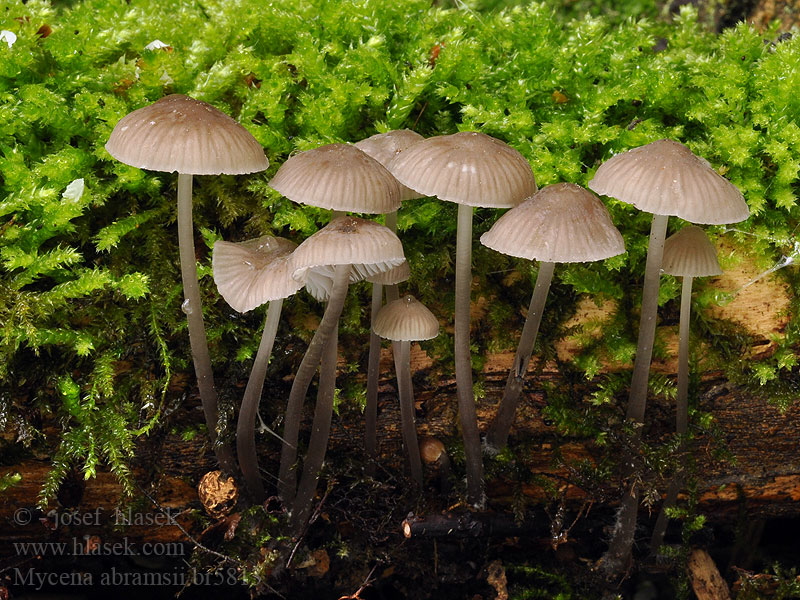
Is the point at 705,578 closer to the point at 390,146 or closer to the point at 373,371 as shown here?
the point at 373,371

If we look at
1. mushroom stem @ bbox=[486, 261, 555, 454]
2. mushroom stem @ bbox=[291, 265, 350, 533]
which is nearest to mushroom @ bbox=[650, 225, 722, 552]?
mushroom stem @ bbox=[486, 261, 555, 454]

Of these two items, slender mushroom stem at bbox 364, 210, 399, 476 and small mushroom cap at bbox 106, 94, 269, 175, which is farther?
slender mushroom stem at bbox 364, 210, 399, 476

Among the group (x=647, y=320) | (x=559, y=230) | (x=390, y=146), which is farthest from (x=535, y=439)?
(x=390, y=146)

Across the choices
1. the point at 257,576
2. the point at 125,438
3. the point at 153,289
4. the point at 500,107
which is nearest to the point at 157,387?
the point at 125,438

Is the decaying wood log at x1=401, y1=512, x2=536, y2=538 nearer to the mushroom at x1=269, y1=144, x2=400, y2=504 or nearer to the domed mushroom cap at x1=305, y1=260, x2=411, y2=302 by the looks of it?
the domed mushroom cap at x1=305, y1=260, x2=411, y2=302

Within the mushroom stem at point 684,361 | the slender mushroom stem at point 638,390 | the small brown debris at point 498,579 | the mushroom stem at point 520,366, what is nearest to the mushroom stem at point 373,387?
the mushroom stem at point 520,366

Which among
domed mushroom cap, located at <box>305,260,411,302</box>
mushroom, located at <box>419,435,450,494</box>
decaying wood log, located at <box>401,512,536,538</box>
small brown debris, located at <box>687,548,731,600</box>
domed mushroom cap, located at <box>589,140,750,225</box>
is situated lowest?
small brown debris, located at <box>687,548,731,600</box>

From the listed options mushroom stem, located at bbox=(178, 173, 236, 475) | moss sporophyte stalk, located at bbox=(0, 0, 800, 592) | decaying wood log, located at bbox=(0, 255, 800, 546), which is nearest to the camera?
mushroom stem, located at bbox=(178, 173, 236, 475)
